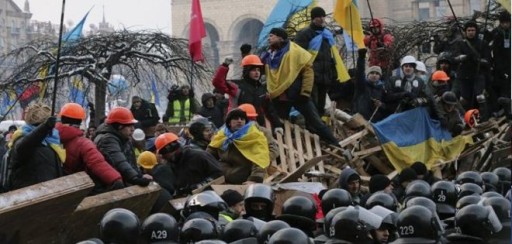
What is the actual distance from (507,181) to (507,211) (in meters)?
3.25

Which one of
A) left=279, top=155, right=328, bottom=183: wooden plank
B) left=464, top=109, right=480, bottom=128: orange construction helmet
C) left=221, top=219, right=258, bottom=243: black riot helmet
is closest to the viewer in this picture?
left=221, top=219, right=258, bottom=243: black riot helmet

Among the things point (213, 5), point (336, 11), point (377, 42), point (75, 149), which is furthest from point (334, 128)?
point (213, 5)

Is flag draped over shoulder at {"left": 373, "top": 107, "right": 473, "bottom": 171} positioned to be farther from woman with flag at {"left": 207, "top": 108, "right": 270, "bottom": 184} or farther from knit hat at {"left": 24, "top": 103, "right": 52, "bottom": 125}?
knit hat at {"left": 24, "top": 103, "right": 52, "bottom": 125}

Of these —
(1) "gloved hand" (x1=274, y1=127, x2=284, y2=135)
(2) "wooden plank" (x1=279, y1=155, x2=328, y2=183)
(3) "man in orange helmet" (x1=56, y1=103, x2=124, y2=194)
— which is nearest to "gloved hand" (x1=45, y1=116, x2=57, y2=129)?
(3) "man in orange helmet" (x1=56, y1=103, x2=124, y2=194)

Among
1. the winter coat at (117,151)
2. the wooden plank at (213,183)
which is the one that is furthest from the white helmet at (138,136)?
the winter coat at (117,151)

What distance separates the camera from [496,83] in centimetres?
1798

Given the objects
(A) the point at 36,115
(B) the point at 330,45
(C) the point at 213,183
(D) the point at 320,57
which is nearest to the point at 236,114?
(C) the point at 213,183

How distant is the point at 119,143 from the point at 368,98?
4.97m

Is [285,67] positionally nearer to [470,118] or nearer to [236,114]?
[236,114]

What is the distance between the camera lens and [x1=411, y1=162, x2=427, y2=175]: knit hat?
576 inches

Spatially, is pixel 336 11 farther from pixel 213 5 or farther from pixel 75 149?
pixel 213 5

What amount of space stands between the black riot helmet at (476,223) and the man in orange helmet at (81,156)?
415 cm

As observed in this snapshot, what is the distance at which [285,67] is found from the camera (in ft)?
49.0

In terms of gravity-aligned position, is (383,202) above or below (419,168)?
above
